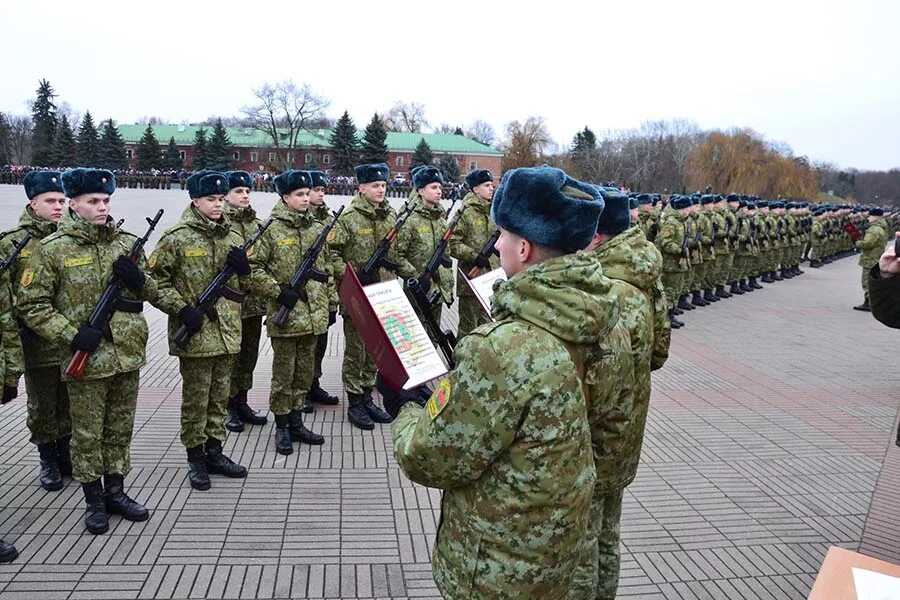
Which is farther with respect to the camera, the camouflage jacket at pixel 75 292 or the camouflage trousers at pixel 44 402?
the camouflage trousers at pixel 44 402

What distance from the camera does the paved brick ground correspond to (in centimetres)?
363

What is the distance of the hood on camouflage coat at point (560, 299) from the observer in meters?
1.82

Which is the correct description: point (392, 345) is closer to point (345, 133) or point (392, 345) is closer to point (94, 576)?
point (94, 576)

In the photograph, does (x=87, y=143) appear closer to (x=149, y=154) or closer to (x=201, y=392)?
(x=149, y=154)

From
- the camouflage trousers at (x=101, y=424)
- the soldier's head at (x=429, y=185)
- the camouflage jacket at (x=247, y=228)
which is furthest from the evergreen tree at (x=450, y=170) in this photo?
the camouflage trousers at (x=101, y=424)

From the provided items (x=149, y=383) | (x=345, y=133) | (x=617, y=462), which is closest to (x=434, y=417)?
(x=617, y=462)

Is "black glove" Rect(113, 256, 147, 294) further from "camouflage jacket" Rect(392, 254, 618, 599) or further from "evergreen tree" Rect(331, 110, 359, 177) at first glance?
"evergreen tree" Rect(331, 110, 359, 177)

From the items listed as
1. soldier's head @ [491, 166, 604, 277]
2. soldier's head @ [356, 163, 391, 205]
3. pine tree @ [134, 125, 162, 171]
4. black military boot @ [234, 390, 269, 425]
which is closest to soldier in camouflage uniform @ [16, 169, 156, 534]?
black military boot @ [234, 390, 269, 425]

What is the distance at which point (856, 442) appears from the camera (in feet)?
20.5

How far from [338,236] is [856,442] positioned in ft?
17.4

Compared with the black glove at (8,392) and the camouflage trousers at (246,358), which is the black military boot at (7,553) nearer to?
the black glove at (8,392)

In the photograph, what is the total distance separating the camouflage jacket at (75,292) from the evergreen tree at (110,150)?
170 ft

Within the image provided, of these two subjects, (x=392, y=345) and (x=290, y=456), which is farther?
(x=290, y=456)

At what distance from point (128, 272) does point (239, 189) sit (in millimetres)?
1994
